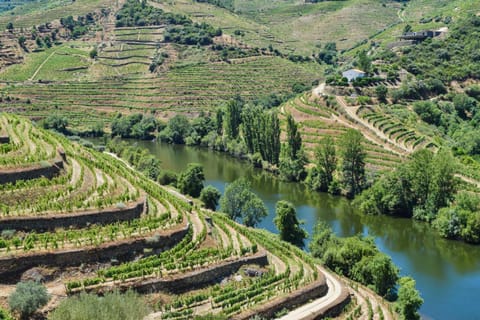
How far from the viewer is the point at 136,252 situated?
128 ft

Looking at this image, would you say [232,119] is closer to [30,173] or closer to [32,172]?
[32,172]

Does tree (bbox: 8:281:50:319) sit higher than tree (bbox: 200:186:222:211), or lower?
higher

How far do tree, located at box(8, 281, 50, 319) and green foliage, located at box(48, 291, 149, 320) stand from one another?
55.3 inches

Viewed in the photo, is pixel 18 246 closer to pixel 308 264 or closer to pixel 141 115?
pixel 308 264

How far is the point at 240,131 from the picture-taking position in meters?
110

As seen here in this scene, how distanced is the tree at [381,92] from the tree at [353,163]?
2855cm

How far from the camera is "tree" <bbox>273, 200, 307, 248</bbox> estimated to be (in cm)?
5562

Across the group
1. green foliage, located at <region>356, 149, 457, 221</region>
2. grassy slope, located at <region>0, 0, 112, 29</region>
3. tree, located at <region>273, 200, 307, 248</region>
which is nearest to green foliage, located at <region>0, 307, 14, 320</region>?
tree, located at <region>273, 200, 307, 248</region>

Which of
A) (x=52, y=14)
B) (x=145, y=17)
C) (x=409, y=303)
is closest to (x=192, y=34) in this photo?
(x=145, y=17)

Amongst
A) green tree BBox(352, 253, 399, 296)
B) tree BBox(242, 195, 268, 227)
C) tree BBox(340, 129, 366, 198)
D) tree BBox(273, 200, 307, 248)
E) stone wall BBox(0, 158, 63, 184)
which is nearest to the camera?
stone wall BBox(0, 158, 63, 184)

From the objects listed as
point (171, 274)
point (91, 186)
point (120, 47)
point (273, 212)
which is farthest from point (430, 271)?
point (120, 47)

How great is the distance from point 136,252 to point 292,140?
176 feet

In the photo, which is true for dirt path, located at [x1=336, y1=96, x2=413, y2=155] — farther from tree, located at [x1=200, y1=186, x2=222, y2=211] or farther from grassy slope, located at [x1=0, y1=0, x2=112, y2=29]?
grassy slope, located at [x1=0, y1=0, x2=112, y2=29]

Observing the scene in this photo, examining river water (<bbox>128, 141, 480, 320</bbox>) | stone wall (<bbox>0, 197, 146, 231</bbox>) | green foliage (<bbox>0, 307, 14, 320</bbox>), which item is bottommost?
river water (<bbox>128, 141, 480, 320</bbox>)
